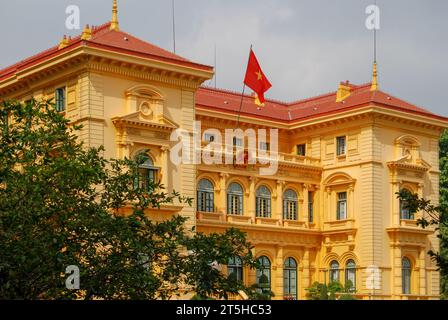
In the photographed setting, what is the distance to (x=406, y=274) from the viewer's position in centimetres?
5188

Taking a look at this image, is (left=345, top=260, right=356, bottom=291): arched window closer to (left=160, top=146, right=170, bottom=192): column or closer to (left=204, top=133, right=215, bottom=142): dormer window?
(left=204, top=133, right=215, bottom=142): dormer window

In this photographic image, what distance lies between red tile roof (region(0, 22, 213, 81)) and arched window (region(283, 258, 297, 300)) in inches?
540

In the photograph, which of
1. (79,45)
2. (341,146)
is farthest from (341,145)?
(79,45)

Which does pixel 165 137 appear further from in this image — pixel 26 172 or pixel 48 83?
pixel 26 172

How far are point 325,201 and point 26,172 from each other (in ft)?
105

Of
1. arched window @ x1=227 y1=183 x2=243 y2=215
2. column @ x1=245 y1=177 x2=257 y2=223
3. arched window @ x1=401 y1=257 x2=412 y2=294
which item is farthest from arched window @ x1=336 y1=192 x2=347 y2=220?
arched window @ x1=227 y1=183 x2=243 y2=215

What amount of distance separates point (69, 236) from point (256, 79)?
22902 millimetres

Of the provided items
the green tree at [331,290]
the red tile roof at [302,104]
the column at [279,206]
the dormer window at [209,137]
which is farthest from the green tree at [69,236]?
the column at [279,206]

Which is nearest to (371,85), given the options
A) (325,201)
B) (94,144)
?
(325,201)

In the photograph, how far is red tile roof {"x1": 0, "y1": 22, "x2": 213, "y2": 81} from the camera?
131 feet

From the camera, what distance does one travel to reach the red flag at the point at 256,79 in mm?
43625

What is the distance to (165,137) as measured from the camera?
4147cm

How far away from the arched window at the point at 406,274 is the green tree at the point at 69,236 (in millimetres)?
28993

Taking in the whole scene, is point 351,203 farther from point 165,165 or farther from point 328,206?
point 165,165
